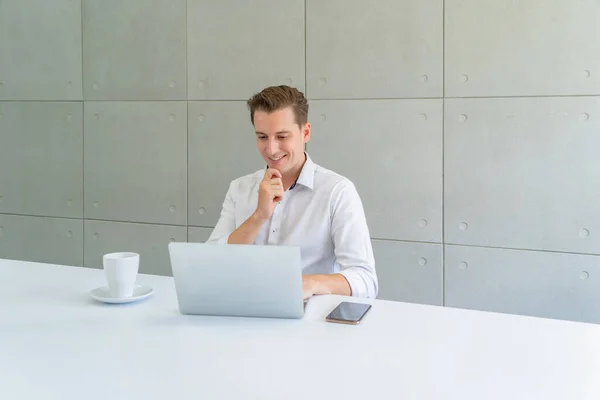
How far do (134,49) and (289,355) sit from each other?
→ 2.88 meters

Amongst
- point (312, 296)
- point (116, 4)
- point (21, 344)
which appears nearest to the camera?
point (21, 344)

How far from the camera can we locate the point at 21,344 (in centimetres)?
108

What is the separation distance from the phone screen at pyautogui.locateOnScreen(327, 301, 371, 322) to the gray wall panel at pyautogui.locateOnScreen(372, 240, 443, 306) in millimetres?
1613

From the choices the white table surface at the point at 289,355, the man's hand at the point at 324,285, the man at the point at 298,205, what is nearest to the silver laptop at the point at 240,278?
the white table surface at the point at 289,355

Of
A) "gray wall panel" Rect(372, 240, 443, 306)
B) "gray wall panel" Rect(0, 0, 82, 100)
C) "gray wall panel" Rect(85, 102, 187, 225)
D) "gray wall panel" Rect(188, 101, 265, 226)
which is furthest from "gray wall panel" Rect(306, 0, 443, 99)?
"gray wall panel" Rect(0, 0, 82, 100)

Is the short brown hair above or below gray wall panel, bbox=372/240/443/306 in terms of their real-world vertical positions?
above

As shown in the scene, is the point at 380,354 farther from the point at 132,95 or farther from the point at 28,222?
the point at 28,222

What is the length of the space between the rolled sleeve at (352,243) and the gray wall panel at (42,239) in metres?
2.36

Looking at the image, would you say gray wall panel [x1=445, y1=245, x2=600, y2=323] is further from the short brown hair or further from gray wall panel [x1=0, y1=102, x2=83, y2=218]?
gray wall panel [x1=0, y1=102, x2=83, y2=218]

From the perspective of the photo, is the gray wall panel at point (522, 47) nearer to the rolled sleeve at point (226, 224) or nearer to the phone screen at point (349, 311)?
the rolled sleeve at point (226, 224)

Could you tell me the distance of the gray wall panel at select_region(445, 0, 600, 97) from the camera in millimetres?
2512

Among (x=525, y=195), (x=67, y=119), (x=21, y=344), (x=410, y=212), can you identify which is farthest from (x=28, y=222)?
(x=525, y=195)

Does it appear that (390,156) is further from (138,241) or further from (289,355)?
(289,355)

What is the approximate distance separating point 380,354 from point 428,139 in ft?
6.37
